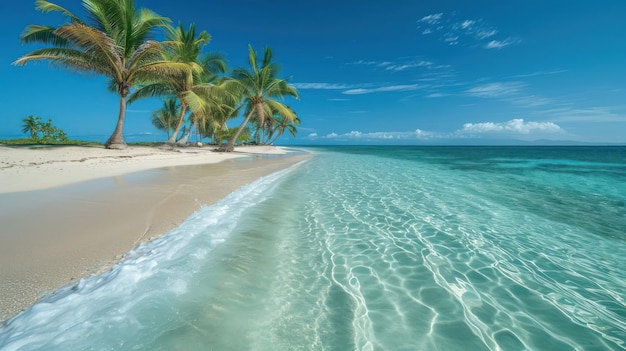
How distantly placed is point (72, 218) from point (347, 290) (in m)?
4.36

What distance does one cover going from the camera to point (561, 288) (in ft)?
9.50

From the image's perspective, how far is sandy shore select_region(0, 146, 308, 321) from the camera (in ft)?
7.93

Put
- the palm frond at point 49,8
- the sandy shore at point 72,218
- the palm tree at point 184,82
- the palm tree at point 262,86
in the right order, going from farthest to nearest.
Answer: the palm tree at point 262,86 → the palm tree at point 184,82 → the palm frond at point 49,8 → the sandy shore at point 72,218

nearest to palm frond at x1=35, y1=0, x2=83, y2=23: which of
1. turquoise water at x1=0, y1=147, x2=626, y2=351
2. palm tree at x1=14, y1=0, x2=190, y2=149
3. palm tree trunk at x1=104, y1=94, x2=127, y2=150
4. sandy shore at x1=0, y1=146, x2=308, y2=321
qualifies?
palm tree at x1=14, y1=0, x2=190, y2=149

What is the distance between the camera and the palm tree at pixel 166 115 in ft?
110

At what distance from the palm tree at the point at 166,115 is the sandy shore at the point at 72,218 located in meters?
28.0

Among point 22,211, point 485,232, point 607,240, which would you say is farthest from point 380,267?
point 22,211

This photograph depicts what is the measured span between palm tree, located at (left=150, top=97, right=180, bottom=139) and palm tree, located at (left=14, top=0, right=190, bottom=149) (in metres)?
17.9

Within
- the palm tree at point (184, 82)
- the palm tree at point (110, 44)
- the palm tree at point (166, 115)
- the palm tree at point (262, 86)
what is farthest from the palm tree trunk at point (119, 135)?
the palm tree at point (166, 115)

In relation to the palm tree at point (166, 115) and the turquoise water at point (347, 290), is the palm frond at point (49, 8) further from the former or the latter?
the palm tree at point (166, 115)

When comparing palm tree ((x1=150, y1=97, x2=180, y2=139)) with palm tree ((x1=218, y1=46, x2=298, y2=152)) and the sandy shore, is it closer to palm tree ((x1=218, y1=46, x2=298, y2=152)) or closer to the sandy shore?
palm tree ((x1=218, y1=46, x2=298, y2=152))

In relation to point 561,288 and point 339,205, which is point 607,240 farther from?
point 339,205

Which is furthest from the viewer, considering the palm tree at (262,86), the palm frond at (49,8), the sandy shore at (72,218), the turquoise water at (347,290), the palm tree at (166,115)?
the palm tree at (166,115)

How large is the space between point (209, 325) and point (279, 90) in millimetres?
23982
